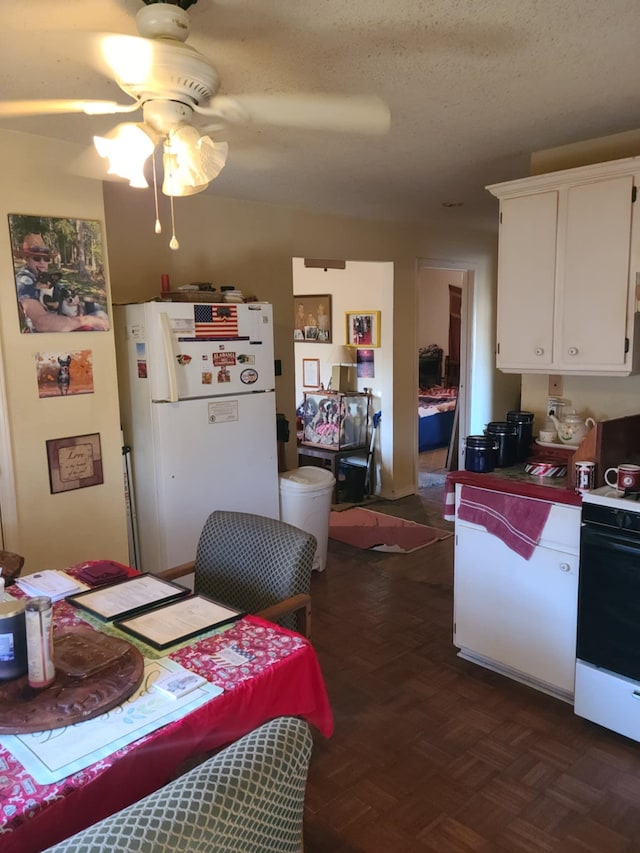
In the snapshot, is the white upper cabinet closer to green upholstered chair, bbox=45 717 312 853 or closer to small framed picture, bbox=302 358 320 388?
green upholstered chair, bbox=45 717 312 853

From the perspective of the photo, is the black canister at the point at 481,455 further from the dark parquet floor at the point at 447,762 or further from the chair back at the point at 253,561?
Answer: the chair back at the point at 253,561

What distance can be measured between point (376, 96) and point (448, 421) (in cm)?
556

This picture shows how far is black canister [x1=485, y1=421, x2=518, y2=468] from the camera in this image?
9.67 feet

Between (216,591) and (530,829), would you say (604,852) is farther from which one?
(216,591)

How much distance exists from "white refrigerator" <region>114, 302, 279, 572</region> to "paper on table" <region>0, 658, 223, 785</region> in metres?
1.98

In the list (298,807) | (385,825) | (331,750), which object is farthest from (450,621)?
(298,807)

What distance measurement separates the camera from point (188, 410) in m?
3.27

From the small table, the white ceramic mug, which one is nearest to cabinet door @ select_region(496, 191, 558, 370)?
the white ceramic mug

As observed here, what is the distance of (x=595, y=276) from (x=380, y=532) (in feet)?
8.56

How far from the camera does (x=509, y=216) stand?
9.48ft

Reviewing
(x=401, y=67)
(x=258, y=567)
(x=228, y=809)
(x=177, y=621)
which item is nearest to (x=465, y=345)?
(x=401, y=67)

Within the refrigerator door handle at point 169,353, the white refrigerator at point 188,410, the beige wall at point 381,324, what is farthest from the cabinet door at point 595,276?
the beige wall at point 381,324

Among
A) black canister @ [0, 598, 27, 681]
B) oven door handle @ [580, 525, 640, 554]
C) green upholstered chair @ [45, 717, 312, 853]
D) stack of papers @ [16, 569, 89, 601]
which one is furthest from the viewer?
oven door handle @ [580, 525, 640, 554]

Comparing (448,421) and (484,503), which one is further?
(448,421)
